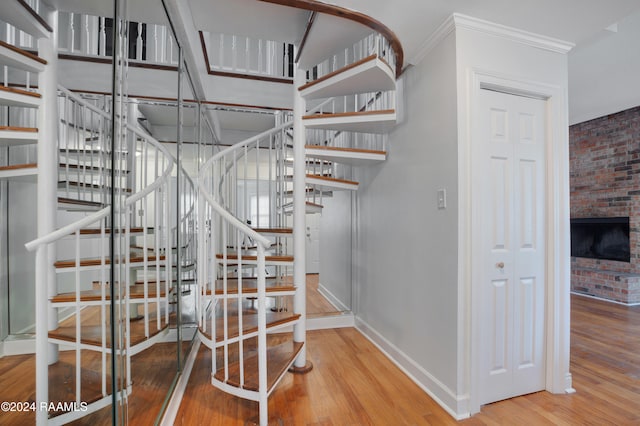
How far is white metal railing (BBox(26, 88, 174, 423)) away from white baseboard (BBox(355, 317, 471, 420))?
174 centimetres

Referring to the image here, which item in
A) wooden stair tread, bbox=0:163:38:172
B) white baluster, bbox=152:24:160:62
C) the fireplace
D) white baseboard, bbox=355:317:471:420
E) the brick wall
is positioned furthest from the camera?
the fireplace

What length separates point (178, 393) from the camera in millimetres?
1914

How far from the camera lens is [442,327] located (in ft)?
6.29

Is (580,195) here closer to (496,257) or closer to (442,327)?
(496,257)

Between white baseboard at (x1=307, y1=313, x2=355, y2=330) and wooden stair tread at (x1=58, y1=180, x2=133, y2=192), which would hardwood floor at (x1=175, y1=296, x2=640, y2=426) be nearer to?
white baseboard at (x1=307, y1=313, x2=355, y2=330)

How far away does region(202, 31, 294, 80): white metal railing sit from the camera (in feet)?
11.0

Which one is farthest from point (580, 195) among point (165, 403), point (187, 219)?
point (165, 403)

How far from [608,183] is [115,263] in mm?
5952

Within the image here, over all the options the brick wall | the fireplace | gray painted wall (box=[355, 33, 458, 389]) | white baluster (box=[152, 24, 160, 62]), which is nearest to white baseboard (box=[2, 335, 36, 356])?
white baluster (box=[152, 24, 160, 62])

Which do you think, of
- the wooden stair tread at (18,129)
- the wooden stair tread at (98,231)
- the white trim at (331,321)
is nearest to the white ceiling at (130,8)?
the wooden stair tread at (18,129)

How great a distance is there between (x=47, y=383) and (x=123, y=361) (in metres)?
0.51

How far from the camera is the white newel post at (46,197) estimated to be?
0.66 metres

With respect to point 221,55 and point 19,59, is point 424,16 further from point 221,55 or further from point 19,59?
point 221,55

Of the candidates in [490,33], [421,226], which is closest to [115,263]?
[421,226]
